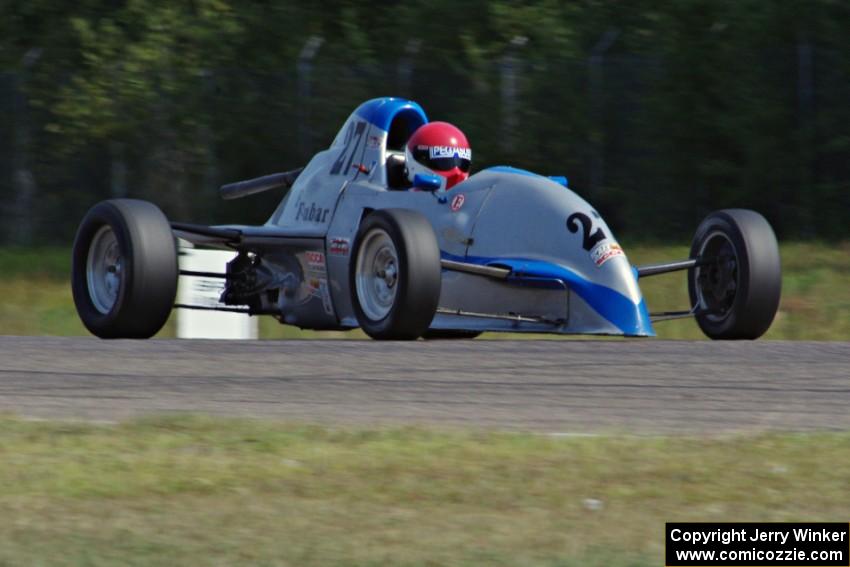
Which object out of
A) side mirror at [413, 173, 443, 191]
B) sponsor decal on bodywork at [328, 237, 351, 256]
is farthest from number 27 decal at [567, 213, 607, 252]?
sponsor decal on bodywork at [328, 237, 351, 256]

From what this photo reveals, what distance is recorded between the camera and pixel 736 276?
9.97 meters

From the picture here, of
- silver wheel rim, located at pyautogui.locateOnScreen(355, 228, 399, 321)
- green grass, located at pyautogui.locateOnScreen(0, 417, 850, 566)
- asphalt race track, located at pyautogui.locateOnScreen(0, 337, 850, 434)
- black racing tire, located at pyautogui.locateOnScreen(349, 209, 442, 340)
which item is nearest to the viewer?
green grass, located at pyautogui.locateOnScreen(0, 417, 850, 566)

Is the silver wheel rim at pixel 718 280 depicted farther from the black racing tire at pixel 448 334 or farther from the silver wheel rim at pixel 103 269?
the silver wheel rim at pixel 103 269

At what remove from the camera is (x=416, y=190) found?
10.5 meters

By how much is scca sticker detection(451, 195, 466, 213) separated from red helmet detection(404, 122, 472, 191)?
1.49 feet

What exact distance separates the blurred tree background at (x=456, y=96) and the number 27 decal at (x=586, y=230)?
8805 mm

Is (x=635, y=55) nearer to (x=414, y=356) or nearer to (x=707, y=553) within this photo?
(x=414, y=356)

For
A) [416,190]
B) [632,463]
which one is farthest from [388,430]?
[416,190]

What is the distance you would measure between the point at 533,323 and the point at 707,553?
5.41m

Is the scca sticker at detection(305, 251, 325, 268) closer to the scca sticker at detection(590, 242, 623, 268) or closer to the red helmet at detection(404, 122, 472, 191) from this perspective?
the red helmet at detection(404, 122, 472, 191)

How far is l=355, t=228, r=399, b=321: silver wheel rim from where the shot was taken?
9.55 metres

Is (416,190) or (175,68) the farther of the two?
(175,68)

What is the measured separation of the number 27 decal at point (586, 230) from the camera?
934 cm

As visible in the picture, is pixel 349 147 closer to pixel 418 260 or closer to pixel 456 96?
pixel 418 260
